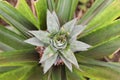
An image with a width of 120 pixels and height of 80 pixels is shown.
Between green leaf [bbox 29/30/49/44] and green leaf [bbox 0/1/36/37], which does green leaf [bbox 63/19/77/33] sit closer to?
green leaf [bbox 29/30/49/44]

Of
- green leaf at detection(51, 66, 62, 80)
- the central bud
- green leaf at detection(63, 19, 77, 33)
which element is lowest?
green leaf at detection(51, 66, 62, 80)

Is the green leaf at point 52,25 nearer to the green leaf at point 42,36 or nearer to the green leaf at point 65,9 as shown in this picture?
the green leaf at point 42,36

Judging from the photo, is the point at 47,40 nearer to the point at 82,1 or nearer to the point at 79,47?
the point at 79,47

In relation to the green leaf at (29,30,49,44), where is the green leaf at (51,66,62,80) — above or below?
below

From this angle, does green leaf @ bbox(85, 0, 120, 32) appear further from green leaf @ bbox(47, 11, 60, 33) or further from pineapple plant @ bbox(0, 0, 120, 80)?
green leaf @ bbox(47, 11, 60, 33)

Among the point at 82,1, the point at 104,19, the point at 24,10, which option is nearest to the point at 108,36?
the point at 104,19

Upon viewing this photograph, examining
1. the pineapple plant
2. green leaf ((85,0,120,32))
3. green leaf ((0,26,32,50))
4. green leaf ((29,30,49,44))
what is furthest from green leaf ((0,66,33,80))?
green leaf ((85,0,120,32))

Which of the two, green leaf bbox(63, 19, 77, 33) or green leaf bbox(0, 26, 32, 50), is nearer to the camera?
green leaf bbox(63, 19, 77, 33)
